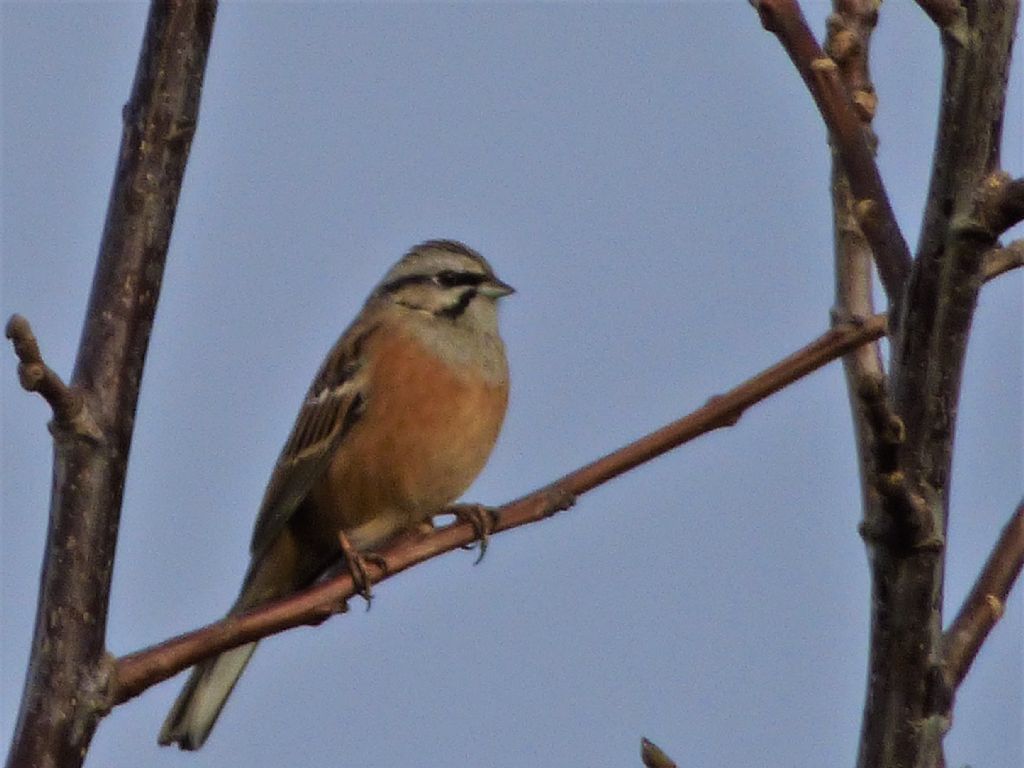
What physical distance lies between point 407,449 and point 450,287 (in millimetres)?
1046

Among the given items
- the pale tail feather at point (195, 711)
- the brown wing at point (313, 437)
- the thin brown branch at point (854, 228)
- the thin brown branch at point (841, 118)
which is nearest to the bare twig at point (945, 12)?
the thin brown branch at point (841, 118)

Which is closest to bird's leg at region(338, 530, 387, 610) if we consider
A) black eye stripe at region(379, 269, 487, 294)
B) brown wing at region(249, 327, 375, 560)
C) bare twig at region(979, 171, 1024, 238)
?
brown wing at region(249, 327, 375, 560)

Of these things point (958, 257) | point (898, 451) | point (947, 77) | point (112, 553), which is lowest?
point (112, 553)

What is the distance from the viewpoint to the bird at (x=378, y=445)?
20.8 feet

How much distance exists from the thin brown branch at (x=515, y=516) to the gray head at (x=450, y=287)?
123 inches

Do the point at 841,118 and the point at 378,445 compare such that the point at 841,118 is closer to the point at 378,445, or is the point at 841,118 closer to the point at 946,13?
the point at 946,13

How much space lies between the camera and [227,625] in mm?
3199

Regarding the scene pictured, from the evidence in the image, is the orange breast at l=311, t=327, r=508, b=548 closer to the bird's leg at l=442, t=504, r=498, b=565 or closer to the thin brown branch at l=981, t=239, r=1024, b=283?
the bird's leg at l=442, t=504, r=498, b=565

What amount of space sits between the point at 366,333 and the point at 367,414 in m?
0.55

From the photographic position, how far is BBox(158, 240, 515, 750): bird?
6328mm

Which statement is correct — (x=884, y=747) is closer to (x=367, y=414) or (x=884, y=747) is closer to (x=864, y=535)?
(x=864, y=535)

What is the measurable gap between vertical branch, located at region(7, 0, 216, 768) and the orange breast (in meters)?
3.20

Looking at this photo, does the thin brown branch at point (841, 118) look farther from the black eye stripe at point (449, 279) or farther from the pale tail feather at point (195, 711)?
the black eye stripe at point (449, 279)

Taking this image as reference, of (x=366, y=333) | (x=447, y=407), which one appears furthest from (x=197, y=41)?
(x=366, y=333)
